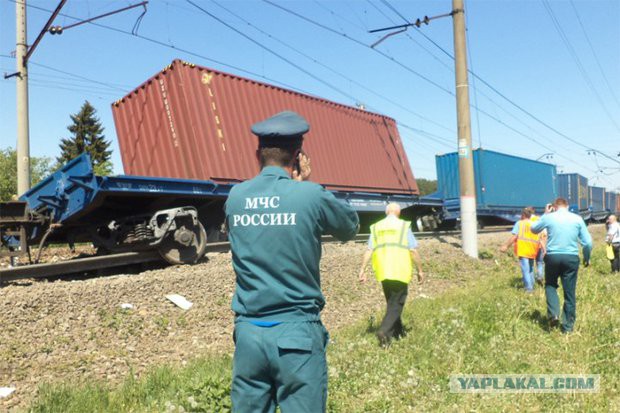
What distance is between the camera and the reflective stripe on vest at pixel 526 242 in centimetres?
903

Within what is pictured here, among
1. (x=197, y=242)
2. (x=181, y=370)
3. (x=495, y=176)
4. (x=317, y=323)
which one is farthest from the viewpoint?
(x=495, y=176)

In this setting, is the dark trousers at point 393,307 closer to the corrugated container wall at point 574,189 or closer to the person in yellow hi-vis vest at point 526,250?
the person in yellow hi-vis vest at point 526,250

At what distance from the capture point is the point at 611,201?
4309 cm

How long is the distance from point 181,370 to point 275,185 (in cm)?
364

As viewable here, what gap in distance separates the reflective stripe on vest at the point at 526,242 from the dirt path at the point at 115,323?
2.68m

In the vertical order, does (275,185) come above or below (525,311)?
above

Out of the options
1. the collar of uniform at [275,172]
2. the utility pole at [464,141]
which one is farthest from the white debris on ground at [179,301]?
the utility pole at [464,141]

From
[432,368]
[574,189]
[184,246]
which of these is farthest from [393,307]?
[574,189]

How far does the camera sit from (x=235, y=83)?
1199cm

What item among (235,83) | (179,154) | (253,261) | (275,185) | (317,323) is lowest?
(317,323)

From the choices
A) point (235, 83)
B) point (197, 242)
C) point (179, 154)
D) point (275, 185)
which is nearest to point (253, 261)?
point (275, 185)

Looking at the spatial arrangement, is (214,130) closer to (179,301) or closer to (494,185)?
(179,301)

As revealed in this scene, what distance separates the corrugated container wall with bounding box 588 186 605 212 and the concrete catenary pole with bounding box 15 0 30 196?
3541 centimetres

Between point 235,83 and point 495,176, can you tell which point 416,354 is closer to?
point 235,83
